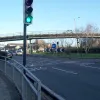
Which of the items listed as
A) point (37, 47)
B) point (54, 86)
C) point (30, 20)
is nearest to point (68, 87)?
point (54, 86)

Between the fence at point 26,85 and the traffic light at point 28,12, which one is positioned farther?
the traffic light at point 28,12

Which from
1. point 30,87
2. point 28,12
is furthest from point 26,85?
point 28,12

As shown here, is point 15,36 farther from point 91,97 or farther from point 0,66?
point 91,97

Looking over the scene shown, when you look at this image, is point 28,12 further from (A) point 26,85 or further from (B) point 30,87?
(B) point 30,87

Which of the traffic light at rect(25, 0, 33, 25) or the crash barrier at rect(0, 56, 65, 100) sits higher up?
the traffic light at rect(25, 0, 33, 25)

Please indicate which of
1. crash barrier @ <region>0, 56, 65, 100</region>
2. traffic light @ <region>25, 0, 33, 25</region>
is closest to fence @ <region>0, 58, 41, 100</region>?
crash barrier @ <region>0, 56, 65, 100</region>

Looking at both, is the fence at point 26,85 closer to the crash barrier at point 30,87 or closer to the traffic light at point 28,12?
the crash barrier at point 30,87

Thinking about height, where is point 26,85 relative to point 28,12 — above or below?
below

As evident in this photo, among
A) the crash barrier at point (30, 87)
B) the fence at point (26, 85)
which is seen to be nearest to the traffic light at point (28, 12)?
the fence at point (26, 85)

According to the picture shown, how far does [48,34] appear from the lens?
342 ft

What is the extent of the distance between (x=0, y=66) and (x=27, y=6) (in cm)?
978

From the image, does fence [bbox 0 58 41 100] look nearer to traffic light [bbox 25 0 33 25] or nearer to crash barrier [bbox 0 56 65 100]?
crash barrier [bbox 0 56 65 100]

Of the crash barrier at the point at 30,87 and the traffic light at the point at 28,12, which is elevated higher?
the traffic light at the point at 28,12

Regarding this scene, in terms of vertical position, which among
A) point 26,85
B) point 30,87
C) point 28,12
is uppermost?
point 28,12
